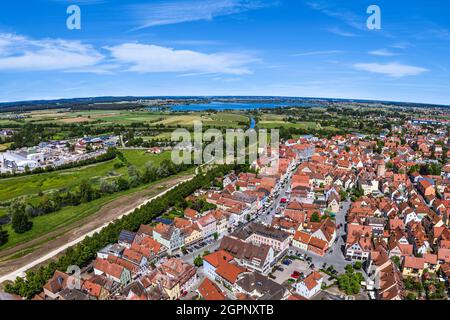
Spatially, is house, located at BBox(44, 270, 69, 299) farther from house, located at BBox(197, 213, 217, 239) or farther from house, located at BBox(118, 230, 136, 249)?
house, located at BBox(197, 213, 217, 239)

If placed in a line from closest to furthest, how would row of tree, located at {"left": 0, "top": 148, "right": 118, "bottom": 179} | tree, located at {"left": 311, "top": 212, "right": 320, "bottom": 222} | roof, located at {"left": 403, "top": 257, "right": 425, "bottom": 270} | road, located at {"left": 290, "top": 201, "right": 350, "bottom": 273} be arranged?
roof, located at {"left": 403, "top": 257, "right": 425, "bottom": 270} < road, located at {"left": 290, "top": 201, "right": 350, "bottom": 273} < tree, located at {"left": 311, "top": 212, "right": 320, "bottom": 222} < row of tree, located at {"left": 0, "top": 148, "right": 118, "bottom": 179}

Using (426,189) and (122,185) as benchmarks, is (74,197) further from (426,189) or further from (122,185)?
(426,189)

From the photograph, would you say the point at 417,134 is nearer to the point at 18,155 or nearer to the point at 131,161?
the point at 131,161

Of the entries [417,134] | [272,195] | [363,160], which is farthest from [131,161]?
[417,134]

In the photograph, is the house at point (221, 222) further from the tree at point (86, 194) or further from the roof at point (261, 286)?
the tree at point (86, 194)

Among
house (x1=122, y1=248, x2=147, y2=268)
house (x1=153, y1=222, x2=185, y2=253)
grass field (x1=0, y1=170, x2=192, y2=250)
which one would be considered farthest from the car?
grass field (x1=0, y1=170, x2=192, y2=250)

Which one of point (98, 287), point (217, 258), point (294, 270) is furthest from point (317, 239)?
point (98, 287)
